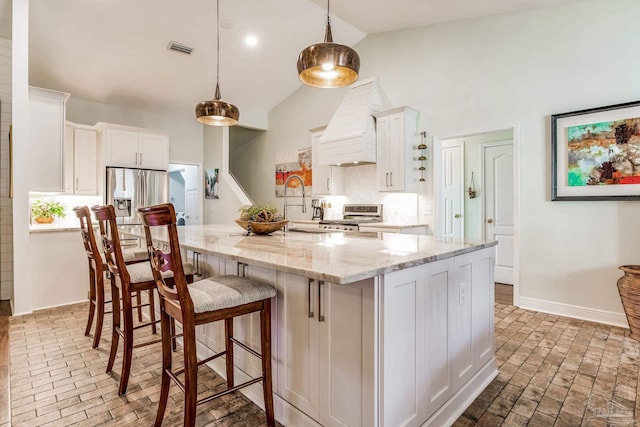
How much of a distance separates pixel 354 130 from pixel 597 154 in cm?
275

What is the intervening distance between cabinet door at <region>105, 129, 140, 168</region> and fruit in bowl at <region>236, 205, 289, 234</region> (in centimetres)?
353

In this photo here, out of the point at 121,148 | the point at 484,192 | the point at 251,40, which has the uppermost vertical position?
the point at 251,40

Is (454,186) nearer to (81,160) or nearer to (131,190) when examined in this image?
(131,190)

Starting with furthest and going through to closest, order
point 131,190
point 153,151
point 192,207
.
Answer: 1. point 192,207
2. point 153,151
3. point 131,190

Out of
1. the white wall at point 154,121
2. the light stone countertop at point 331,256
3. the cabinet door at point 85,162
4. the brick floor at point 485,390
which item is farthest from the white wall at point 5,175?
the light stone countertop at point 331,256

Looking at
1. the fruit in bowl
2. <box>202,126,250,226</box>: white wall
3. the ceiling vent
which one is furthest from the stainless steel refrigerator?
the fruit in bowl

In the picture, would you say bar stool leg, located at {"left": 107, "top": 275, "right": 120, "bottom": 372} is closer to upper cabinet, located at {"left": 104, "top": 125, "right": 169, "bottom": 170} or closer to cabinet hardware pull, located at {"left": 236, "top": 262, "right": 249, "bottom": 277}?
cabinet hardware pull, located at {"left": 236, "top": 262, "right": 249, "bottom": 277}

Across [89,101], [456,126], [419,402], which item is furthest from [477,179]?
[89,101]

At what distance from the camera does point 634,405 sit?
1886mm

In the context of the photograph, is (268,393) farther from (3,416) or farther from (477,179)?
(477,179)

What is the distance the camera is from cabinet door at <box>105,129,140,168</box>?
199 inches

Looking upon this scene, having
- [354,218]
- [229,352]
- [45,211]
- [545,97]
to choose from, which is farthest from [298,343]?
[45,211]

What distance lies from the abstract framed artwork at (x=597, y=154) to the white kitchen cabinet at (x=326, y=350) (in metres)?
3.16

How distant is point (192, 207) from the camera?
7.32 m
